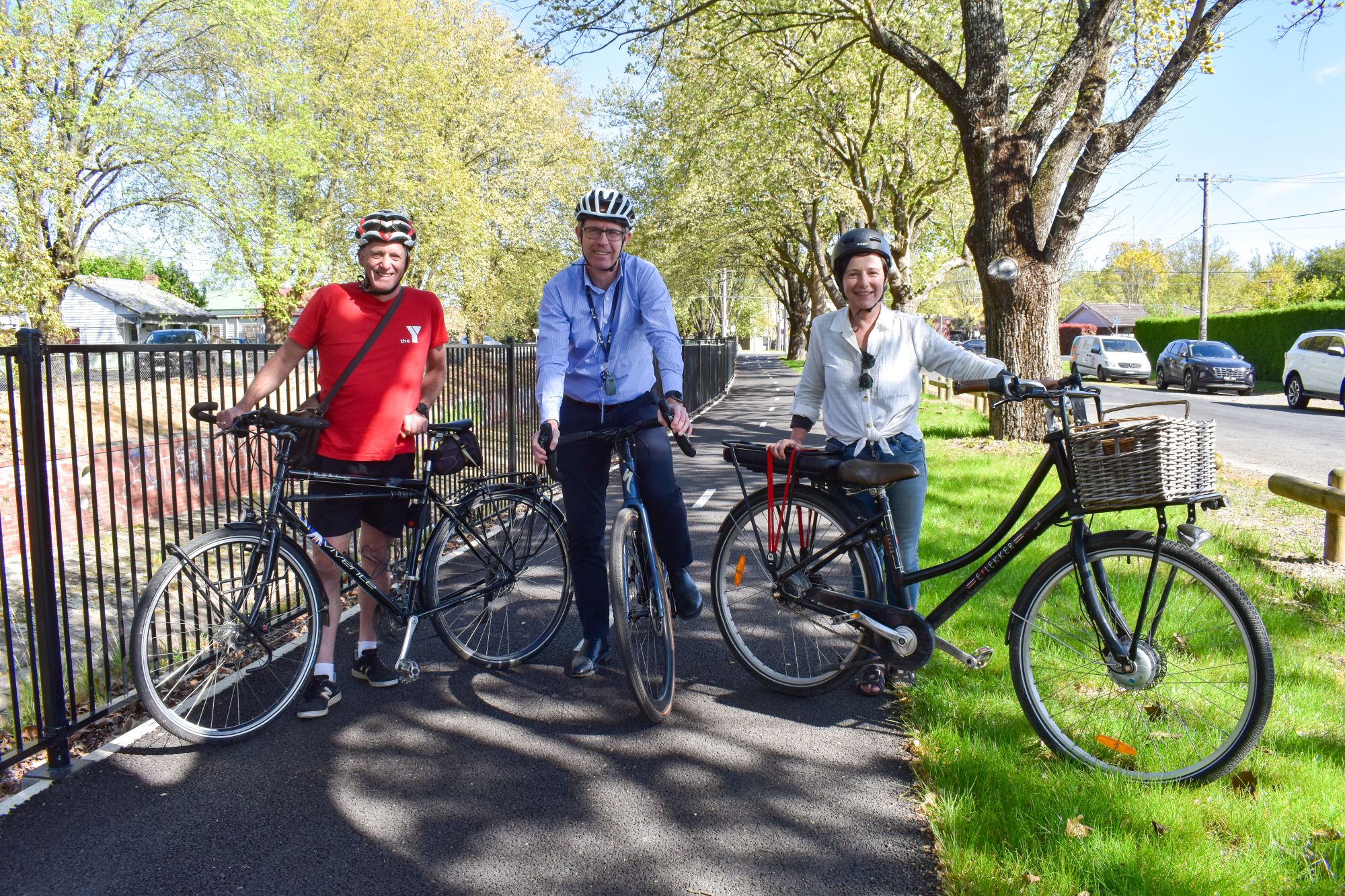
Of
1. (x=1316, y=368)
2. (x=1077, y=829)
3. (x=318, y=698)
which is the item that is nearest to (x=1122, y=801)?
(x=1077, y=829)

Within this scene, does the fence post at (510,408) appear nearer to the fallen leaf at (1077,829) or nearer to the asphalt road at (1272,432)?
the asphalt road at (1272,432)

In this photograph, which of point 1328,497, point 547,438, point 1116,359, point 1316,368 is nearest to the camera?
point 547,438

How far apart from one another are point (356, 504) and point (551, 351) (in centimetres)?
115

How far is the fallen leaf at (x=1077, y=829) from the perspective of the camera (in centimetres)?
276

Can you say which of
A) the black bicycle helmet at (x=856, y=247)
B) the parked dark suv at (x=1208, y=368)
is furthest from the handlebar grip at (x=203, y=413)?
the parked dark suv at (x=1208, y=368)

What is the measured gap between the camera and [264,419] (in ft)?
12.1

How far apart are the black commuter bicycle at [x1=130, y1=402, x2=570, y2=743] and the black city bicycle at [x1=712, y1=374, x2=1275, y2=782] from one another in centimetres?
121

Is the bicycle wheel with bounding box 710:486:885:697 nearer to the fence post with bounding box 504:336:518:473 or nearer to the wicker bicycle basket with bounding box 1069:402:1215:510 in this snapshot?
the wicker bicycle basket with bounding box 1069:402:1215:510

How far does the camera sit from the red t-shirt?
3.96 metres

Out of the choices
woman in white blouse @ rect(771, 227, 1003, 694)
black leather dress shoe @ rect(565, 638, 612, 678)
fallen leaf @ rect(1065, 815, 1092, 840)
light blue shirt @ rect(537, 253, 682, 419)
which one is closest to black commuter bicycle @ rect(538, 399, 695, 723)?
light blue shirt @ rect(537, 253, 682, 419)

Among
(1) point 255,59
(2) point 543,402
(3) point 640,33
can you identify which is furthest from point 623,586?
(1) point 255,59

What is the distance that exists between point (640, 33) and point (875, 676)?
10456 millimetres

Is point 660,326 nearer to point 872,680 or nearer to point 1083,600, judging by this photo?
point 872,680

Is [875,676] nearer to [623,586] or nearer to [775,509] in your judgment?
[775,509]
